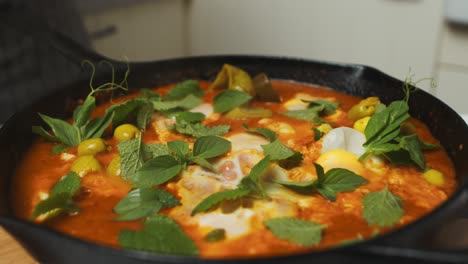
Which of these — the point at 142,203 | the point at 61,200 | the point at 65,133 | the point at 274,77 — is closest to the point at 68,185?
the point at 61,200

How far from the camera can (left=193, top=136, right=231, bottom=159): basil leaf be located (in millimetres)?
1557

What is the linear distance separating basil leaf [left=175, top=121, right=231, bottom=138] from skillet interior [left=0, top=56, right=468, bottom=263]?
0.43m

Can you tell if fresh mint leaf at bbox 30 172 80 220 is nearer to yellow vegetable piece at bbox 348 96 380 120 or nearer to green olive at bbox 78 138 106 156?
green olive at bbox 78 138 106 156

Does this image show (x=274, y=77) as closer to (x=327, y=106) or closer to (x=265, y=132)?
(x=327, y=106)

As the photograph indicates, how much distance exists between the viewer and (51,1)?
9.64ft

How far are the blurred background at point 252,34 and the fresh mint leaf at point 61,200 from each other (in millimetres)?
1515

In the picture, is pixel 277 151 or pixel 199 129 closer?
pixel 277 151

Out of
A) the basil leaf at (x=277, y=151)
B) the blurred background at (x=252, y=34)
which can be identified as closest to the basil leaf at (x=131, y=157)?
the basil leaf at (x=277, y=151)

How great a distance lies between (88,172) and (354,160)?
0.75 meters

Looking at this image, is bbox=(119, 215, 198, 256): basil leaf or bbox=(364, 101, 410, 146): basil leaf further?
bbox=(364, 101, 410, 146): basil leaf

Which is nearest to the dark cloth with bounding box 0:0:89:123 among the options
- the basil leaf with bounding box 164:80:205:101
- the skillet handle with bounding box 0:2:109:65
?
the skillet handle with bounding box 0:2:109:65

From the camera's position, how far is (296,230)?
1246 millimetres

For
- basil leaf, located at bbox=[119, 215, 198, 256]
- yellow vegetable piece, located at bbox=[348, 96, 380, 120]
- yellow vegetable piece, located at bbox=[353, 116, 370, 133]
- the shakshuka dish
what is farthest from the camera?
yellow vegetable piece, located at bbox=[348, 96, 380, 120]

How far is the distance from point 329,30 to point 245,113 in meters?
1.94
